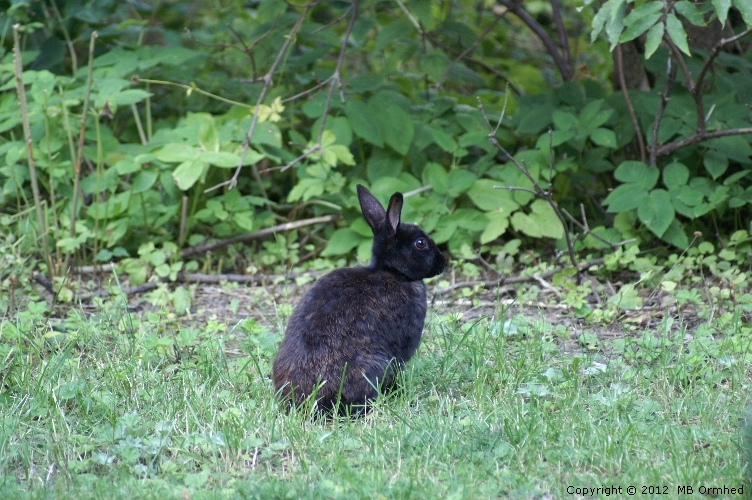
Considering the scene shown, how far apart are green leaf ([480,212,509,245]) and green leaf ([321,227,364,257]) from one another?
2.92 ft

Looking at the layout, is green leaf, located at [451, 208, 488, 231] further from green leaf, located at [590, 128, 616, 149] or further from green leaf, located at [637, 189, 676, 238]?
green leaf, located at [637, 189, 676, 238]

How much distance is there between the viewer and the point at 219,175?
21.0 feet

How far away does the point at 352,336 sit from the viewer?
3.64m

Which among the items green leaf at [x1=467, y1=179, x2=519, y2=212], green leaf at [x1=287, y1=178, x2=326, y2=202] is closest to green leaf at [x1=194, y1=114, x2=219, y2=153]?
green leaf at [x1=287, y1=178, x2=326, y2=202]

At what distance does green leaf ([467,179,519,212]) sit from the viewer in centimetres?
585

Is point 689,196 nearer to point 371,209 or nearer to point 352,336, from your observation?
point 371,209

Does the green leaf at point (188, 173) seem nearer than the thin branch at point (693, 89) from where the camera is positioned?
No

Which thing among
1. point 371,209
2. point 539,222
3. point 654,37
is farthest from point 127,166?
point 654,37

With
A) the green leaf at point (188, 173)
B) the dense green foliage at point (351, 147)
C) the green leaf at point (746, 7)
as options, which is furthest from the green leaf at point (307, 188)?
the green leaf at point (746, 7)

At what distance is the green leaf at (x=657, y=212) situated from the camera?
17.5ft

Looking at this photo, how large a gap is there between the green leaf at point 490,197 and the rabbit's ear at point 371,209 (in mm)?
1841

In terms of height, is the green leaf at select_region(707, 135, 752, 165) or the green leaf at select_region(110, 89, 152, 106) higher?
the green leaf at select_region(707, 135, 752, 165)

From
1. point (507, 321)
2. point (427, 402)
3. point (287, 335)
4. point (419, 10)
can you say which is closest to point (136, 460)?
point (287, 335)

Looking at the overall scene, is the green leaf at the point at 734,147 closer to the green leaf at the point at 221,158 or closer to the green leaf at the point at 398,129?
the green leaf at the point at 398,129
